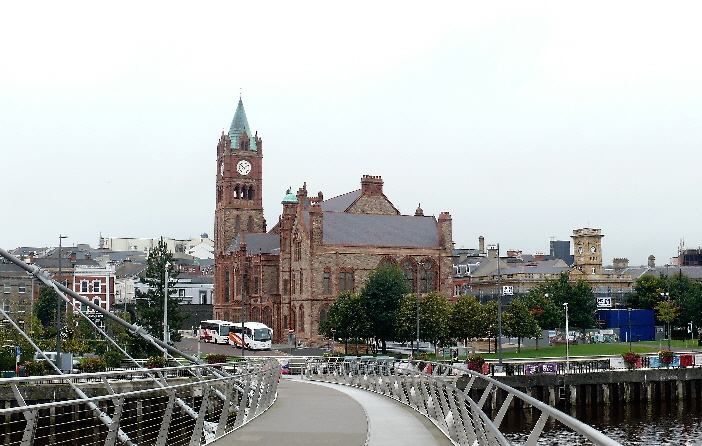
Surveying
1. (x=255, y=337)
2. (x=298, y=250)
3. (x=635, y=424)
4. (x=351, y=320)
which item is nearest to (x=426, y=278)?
(x=298, y=250)

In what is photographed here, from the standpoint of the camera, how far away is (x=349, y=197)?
367 feet

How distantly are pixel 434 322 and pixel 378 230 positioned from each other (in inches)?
1154

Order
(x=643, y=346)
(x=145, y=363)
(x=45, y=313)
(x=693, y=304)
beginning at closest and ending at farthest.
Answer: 1. (x=145, y=363)
2. (x=643, y=346)
3. (x=693, y=304)
4. (x=45, y=313)

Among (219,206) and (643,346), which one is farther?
(219,206)

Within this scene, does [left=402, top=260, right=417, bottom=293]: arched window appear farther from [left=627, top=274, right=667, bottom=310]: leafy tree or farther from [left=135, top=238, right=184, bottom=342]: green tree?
[left=135, top=238, right=184, bottom=342]: green tree

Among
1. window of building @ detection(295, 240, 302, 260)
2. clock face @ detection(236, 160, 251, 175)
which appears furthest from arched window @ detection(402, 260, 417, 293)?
clock face @ detection(236, 160, 251, 175)

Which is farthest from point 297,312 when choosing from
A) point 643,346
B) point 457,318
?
point 643,346

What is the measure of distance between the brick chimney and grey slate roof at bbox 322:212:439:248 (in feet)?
13.5

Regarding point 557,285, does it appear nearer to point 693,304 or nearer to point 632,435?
point 693,304

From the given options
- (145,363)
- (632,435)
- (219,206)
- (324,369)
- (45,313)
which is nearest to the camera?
(632,435)

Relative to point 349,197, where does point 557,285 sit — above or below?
below

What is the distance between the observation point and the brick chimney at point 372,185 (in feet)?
356

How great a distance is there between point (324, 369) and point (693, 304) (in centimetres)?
6010

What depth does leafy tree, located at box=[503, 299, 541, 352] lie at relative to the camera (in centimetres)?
7494
